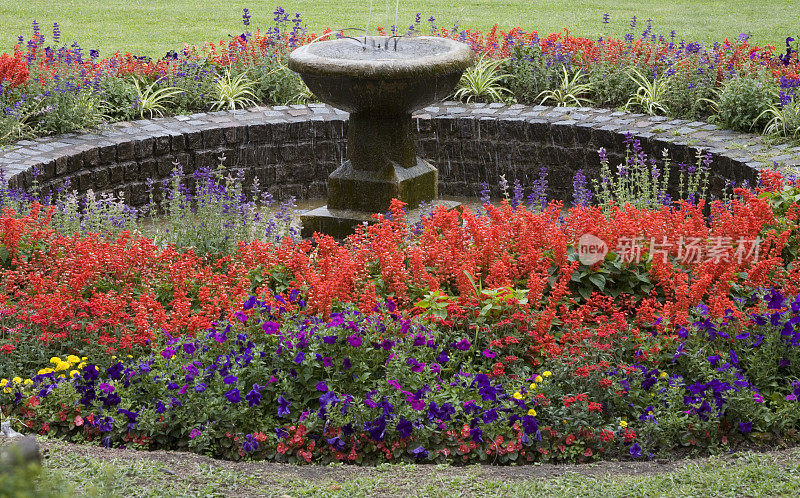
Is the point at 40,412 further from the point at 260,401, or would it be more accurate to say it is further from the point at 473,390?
the point at 473,390

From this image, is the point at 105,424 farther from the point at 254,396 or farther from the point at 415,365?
the point at 415,365

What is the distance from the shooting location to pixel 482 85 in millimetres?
9008

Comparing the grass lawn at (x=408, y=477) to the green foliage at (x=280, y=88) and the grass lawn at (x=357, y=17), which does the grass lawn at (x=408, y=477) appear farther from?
the grass lawn at (x=357, y=17)

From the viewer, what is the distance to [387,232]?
4926 mm

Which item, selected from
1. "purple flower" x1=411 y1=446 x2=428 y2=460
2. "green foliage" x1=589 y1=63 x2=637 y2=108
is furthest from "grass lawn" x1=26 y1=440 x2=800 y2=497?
"green foliage" x1=589 y1=63 x2=637 y2=108

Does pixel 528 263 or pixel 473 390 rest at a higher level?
pixel 528 263

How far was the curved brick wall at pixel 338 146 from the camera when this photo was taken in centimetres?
740

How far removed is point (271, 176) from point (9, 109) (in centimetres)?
218

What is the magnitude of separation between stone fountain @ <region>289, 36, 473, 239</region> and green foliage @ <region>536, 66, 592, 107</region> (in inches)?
91.5

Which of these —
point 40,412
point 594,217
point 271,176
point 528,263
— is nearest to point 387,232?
point 528,263

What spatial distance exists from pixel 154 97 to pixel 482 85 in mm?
3029

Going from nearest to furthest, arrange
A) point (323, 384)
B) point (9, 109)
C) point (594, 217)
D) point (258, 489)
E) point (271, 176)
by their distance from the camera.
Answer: point (258, 489), point (323, 384), point (594, 217), point (9, 109), point (271, 176)

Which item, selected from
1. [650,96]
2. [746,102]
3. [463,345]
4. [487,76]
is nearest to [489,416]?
[463,345]

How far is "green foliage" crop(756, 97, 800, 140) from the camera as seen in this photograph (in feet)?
24.5
